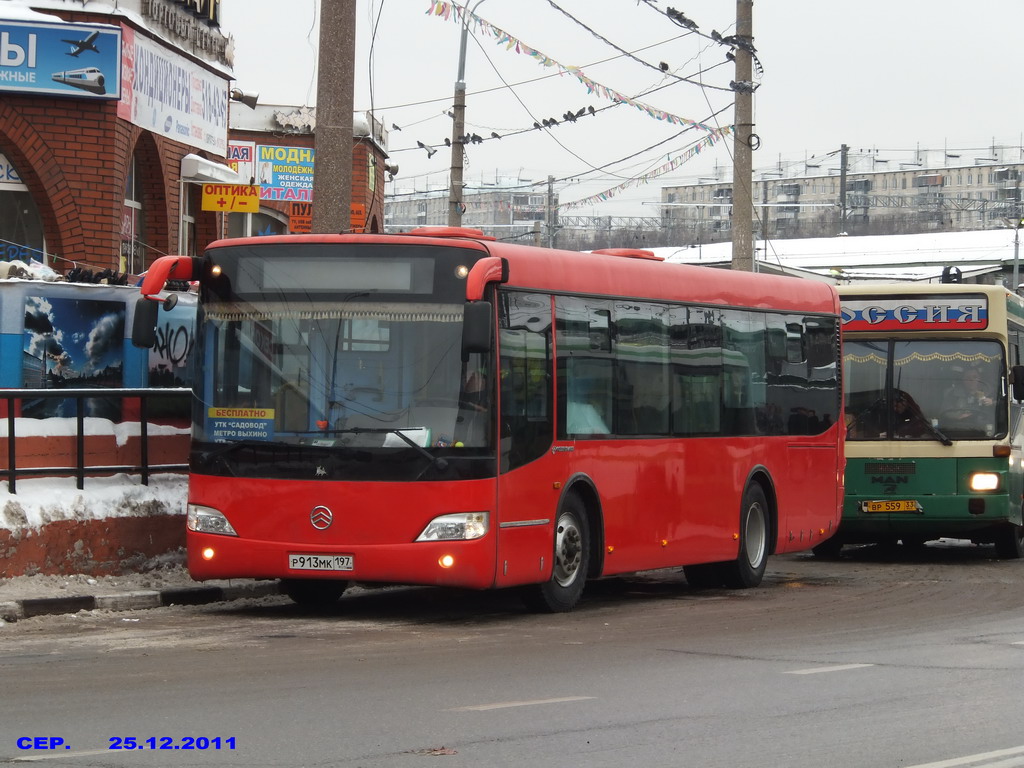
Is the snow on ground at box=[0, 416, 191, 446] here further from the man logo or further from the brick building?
the brick building

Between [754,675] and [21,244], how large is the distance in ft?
44.0

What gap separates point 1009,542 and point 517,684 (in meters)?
12.3

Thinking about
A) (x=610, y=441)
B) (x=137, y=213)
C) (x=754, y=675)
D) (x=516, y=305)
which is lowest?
(x=754, y=675)

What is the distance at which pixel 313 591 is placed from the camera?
13320mm

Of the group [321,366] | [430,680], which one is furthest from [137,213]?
[430,680]

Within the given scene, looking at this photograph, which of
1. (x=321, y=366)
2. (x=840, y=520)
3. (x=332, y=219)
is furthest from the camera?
(x=840, y=520)

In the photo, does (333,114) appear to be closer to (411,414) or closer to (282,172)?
(411,414)

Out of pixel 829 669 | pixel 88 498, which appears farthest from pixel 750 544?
pixel 88 498

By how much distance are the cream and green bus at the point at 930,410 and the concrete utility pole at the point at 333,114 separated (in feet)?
23.4

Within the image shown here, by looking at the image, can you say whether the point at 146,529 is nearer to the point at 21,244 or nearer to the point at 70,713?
the point at 70,713

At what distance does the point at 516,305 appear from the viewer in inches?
479

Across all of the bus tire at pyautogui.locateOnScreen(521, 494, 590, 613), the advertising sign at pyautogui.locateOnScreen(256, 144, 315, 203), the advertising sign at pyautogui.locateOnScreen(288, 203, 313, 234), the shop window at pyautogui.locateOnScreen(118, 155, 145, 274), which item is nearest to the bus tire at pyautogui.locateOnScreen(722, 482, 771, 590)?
the bus tire at pyautogui.locateOnScreen(521, 494, 590, 613)

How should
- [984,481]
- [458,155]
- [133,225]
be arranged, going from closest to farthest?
[984,481] → [133,225] → [458,155]

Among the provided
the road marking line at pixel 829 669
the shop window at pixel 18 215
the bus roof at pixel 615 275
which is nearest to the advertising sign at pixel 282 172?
the shop window at pixel 18 215
